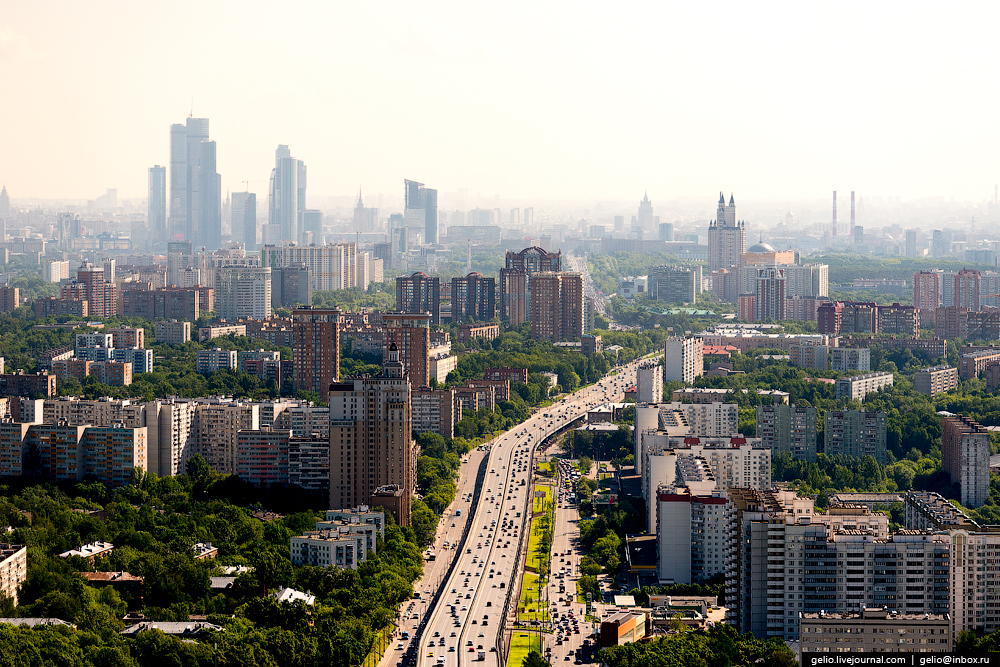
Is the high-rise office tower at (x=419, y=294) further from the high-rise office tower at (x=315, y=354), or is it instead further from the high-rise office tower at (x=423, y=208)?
the high-rise office tower at (x=423, y=208)

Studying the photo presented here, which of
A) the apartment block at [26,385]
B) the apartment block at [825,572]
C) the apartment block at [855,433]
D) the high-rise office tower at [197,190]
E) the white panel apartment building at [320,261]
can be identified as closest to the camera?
the apartment block at [825,572]

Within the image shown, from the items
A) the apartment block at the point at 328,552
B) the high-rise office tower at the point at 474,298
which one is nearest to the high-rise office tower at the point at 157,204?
the high-rise office tower at the point at 474,298

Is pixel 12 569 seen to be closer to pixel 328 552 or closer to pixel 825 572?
pixel 328 552

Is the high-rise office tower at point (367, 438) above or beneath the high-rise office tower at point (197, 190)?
beneath

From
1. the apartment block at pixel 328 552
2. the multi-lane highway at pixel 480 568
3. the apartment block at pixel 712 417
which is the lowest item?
the multi-lane highway at pixel 480 568

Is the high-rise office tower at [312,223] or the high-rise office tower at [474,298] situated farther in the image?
the high-rise office tower at [312,223]

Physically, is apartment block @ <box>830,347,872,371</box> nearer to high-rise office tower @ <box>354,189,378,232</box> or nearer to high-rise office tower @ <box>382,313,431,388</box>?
high-rise office tower @ <box>382,313,431,388</box>
